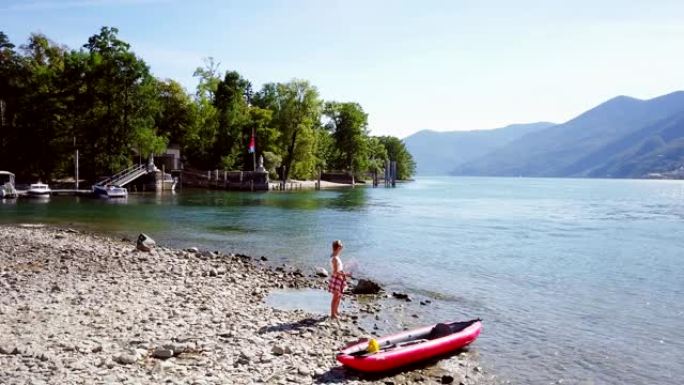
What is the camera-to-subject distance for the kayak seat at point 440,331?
13.6 m

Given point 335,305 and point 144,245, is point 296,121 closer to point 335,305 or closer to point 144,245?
point 144,245

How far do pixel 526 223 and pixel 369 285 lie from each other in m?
36.0

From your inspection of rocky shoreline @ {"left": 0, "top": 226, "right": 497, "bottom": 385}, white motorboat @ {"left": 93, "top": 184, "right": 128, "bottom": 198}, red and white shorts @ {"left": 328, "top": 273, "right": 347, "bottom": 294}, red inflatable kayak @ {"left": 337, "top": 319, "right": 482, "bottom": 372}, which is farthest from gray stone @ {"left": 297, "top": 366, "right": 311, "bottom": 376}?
white motorboat @ {"left": 93, "top": 184, "right": 128, "bottom": 198}

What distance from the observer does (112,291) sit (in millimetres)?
16172

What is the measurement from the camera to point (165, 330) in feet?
41.2

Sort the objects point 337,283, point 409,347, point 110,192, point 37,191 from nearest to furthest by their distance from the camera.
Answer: point 409,347, point 337,283, point 37,191, point 110,192

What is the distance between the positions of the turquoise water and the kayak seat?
1.08 meters

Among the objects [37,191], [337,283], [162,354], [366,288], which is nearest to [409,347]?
[337,283]

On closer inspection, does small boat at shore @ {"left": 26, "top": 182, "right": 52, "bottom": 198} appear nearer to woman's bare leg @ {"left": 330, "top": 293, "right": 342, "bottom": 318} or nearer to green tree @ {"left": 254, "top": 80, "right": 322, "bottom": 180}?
green tree @ {"left": 254, "top": 80, "right": 322, "bottom": 180}

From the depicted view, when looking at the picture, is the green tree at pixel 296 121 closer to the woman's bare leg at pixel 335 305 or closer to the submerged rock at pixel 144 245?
the submerged rock at pixel 144 245

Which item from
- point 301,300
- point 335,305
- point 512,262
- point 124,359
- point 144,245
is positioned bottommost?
point 512,262

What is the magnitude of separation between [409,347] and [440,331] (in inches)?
70.8

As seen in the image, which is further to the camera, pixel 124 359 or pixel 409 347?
pixel 409 347

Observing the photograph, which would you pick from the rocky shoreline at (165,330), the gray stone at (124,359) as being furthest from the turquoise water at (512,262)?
the gray stone at (124,359)
